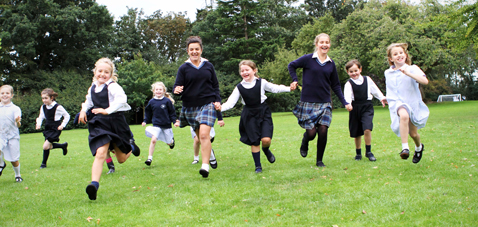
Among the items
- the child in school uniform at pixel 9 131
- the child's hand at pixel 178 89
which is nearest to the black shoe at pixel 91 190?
the child's hand at pixel 178 89

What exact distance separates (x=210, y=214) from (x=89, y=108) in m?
3.30

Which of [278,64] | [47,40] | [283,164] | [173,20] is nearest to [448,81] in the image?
[278,64]

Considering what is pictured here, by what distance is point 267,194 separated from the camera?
5090 millimetres

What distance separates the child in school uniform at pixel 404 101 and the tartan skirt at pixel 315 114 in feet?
3.54

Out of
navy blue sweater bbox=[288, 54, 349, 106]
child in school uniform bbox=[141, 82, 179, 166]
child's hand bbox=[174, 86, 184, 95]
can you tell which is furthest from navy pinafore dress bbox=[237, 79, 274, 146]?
child in school uniform bbox=[141, 82, 179, 166]

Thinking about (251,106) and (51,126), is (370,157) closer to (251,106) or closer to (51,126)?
(251,106)

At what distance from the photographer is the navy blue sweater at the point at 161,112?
8867mm

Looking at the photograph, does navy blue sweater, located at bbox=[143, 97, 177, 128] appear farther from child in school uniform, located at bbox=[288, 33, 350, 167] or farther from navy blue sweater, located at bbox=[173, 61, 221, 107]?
child in school uniform, located at bbox=[288, 33, 350, 167]

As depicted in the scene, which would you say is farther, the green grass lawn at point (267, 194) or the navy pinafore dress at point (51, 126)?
the navy pinafore dress at point (51, 126)

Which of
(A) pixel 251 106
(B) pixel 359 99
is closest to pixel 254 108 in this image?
(A) pixel 251 106

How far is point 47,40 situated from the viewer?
39438 mm

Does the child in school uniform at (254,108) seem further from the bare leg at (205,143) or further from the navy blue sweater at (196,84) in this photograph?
the bare leg at (205,143)

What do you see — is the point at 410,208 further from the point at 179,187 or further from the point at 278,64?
the point at 278,64

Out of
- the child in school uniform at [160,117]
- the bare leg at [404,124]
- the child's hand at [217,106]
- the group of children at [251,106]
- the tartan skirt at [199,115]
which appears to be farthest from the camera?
the child in school uniform at [160,117]
